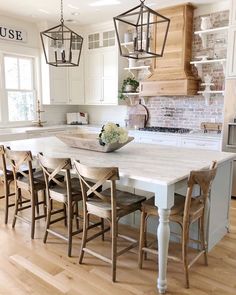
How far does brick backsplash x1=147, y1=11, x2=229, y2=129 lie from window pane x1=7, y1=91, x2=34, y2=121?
8.09 feet

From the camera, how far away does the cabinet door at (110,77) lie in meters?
5.58

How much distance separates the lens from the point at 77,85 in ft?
20.3

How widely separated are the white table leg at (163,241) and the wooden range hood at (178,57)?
302 centimetres

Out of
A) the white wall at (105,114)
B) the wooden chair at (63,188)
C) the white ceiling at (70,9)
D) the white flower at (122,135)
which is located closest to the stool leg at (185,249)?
the wooden chair at (63,188)

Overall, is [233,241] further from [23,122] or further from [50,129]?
[23,122]

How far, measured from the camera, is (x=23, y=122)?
19.1 feet

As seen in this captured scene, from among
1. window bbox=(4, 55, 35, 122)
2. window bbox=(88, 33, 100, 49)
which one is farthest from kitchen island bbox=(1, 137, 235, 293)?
window bbox=(88, 33, 100, 49)

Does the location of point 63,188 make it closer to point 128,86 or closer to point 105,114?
point 128,86

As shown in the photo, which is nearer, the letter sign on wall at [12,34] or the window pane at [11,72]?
the letter sign on wall at [12,34]

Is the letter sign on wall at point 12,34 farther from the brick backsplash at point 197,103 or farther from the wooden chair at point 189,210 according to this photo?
the wooden chair at point 189,210

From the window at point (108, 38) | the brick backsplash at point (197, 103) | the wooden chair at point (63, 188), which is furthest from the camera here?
the window at point (108, 38)

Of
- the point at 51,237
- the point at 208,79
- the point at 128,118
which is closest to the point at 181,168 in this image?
the point at 51,237

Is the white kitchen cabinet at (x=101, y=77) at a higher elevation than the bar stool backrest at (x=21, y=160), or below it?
higher

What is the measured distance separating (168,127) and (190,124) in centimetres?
44
